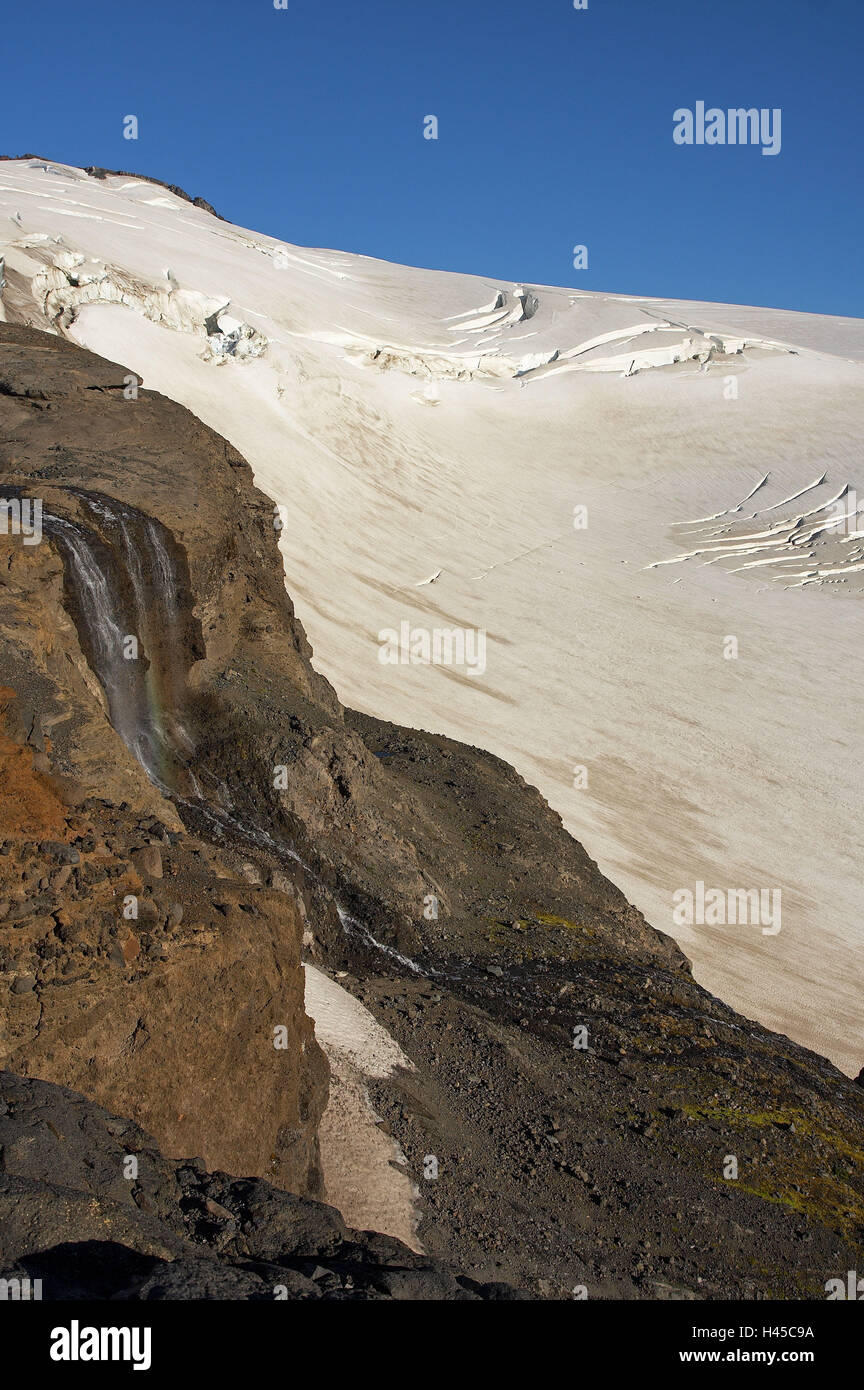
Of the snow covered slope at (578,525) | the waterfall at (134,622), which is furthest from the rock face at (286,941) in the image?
the snow covered slope at (578,525)

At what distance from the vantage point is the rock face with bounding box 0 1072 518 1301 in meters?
3.42

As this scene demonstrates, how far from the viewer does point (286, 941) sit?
617 centimetres

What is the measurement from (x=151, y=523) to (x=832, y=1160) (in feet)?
27.3

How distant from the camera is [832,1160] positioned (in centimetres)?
884

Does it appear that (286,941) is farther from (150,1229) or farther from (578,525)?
(578,525)

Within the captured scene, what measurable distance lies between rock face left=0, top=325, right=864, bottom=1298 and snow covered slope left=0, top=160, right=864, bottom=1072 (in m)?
4.75

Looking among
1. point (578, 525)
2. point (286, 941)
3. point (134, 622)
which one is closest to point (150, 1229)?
point (286, 941)

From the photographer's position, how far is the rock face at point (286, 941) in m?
5.34

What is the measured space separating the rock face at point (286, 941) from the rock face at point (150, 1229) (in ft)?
0.13

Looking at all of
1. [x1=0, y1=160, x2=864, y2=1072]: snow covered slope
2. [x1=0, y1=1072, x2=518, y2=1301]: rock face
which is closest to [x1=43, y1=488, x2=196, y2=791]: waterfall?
[x1=0, y1=1072, x2=518, y2=1301]: rock face

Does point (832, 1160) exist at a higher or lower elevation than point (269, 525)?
lower

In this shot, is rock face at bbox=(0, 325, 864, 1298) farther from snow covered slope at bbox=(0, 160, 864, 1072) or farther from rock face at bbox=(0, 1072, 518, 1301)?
snow covered slope at bbox=(0, 160, 864, 1072)
